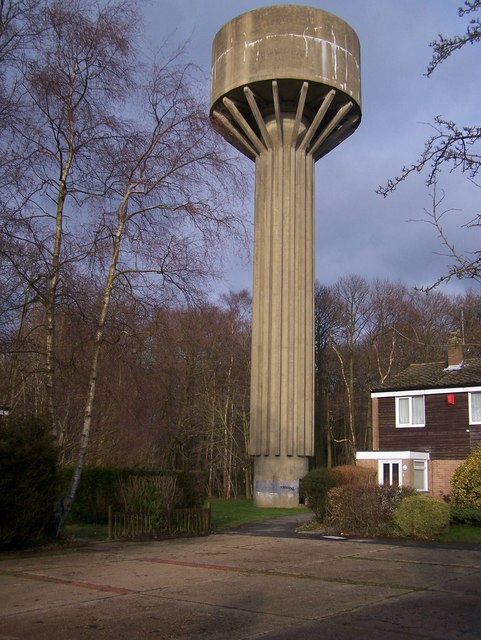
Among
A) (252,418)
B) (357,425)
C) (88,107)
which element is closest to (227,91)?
(252,418)

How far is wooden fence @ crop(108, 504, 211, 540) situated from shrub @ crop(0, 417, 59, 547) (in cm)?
270

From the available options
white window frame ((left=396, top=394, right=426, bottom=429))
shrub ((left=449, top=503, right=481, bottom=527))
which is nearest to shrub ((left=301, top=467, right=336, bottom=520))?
shrub ((left=449, top=503, right=481, bottom=527))

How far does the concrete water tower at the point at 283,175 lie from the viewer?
31.9 m

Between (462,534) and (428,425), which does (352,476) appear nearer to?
(462,534)

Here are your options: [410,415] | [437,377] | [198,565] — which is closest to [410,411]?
[410,415]

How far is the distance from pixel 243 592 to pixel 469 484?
1275 centimetres

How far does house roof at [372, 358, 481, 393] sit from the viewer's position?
1258 inches

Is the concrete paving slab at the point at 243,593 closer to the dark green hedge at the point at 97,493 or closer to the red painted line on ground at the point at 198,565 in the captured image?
the red painted line on ground at the point at 198,565

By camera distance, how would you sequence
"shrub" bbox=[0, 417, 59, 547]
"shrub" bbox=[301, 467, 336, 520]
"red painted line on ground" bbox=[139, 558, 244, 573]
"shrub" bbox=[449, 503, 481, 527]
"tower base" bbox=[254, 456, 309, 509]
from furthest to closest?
"tower base" bbox=[254, 456, 309, 509] → "shrub" bbox=[301, 467, 336, 520] → "shrub" bbox=[449, 503, 481, 527] → "shrub" bbox=[0, 417, 59, 547] → "red painted line on ground" bbox=[139, 558, 244, 573]

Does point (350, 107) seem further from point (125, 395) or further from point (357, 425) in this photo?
point (357, 425)

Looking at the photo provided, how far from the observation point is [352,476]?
2181 cm

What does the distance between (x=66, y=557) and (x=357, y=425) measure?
42.5 metres

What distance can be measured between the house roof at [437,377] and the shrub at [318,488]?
13046mm

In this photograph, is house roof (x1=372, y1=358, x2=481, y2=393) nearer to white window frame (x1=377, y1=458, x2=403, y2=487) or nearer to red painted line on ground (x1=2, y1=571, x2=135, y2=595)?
white window frame (x1=377, y1=458, x2=403, y2=487)
